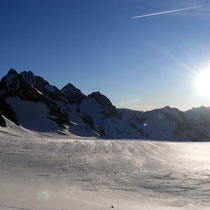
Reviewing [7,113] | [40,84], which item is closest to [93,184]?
[7,113]

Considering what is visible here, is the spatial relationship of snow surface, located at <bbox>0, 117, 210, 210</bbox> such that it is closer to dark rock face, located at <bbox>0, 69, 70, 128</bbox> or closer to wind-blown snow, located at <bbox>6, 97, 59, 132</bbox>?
wind-blown snow, located at <bbox>6, 97, 59, 132</bbox>

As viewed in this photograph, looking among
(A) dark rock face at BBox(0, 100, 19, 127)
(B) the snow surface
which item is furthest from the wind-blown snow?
(B) the snow surface

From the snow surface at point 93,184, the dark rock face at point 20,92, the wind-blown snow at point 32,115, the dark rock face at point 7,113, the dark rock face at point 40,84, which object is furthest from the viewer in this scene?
the dark rock face at point 40,84

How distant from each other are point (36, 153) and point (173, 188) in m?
10.9

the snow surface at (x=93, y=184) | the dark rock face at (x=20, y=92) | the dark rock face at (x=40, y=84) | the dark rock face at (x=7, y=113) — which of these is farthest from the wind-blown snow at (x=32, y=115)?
the snow surface at (x=93, y=184)

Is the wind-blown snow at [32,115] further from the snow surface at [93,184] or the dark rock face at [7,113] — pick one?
the snow surface at [93,184]

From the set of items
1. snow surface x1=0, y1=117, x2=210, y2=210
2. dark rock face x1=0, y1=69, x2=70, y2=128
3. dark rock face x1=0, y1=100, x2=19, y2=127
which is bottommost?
snow surface x1=0, y1=117, x2=210, y2=210

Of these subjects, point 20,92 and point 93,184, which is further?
point 20,92

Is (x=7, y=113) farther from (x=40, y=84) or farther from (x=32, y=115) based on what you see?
(x=40, y=84)

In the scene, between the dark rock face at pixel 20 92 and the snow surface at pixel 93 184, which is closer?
the snow surface at pixel 93 184

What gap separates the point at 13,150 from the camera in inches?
695

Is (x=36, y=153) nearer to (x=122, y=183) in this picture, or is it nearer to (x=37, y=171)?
(x=37, y=171)

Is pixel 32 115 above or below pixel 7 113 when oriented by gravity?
above

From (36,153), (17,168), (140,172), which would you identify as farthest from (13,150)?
(140,172)
